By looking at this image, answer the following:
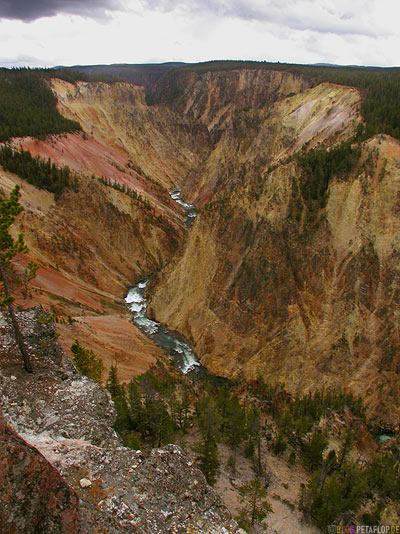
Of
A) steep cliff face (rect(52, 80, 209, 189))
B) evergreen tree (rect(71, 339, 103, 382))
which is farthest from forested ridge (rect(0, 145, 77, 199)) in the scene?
evergreen tree (rect(71, 339, 103, 382))

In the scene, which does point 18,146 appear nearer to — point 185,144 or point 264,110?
point 264,110

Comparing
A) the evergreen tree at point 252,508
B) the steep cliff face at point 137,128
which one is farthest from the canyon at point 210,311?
the steep cliff face at point 137,128

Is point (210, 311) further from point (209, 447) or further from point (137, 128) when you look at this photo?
point (137, 128)

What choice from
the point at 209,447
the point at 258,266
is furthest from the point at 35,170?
the point at 209,447

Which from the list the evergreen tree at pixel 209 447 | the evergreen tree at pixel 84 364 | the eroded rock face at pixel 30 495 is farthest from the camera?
the evergreen tree at pixel 84 364

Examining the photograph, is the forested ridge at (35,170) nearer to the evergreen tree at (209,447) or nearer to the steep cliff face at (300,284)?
the steep cliff face at (300,284)

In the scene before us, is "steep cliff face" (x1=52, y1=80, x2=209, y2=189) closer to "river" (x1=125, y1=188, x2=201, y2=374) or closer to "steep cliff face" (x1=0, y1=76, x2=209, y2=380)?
"steep cliff face" (x1=0, y1=76, x2=209, y2=380)
